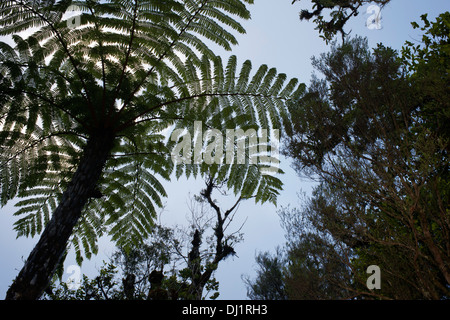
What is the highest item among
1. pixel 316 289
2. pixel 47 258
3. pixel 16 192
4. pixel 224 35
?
pixel 224 35

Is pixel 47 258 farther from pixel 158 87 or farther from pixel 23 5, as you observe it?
pixel 23 5

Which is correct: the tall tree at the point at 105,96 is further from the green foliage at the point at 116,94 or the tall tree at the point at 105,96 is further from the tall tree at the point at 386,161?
the tall tree at the point at 386,161

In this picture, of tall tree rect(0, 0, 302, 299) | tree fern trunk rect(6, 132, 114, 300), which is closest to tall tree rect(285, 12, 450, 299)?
tall tree rect(0, 0, 302, 299)

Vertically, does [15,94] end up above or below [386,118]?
below

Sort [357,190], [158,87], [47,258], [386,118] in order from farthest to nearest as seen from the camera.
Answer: [386,118] → [357,190] → [158,87] → [47,258]

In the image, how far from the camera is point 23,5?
232 cm

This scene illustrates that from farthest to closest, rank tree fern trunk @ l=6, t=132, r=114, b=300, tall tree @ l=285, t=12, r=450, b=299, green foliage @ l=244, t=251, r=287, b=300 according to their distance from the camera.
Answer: green foliage @ l=244, t=251, r=287, b=300, tall tree @ l=285, t=12, r=450, b=299, tree fern trunk @ l=6, t=132, r=114, b=300

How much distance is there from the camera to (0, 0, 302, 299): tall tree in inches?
95.1

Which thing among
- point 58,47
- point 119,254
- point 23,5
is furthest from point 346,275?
point 119,254

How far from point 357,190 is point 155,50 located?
3815 mm

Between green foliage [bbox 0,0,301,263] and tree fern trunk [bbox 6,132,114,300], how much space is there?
0.60ft

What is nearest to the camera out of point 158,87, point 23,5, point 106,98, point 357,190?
point 23,5

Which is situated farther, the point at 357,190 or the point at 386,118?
the point at 386,118

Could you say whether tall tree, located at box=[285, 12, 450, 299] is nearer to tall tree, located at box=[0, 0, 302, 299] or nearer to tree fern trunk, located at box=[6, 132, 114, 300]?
tall tree, located at box=[0, 0, 302, 299]
